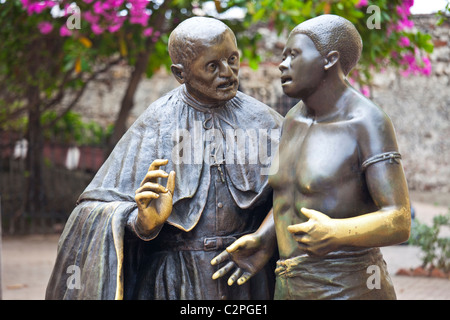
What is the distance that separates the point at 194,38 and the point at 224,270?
0.90 metres

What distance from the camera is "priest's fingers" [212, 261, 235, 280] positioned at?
8.99ft

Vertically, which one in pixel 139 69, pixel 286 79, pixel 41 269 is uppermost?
pixel 139 69

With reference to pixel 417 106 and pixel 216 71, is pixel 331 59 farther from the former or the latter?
pixel 417 106

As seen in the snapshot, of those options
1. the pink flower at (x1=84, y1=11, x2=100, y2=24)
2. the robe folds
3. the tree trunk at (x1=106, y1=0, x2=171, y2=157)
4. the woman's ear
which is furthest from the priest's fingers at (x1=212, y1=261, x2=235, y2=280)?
the tree trunk at (x1=106, y1=0, x2=171, y2=157)

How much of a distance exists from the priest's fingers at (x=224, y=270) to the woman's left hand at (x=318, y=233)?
57 centimetres

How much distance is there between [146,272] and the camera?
9.60 ft

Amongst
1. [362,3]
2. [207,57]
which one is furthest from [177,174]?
[362,3]

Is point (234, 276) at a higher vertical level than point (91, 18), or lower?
lower

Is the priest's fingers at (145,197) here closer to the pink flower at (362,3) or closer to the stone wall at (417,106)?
the pink flower at (362,3)

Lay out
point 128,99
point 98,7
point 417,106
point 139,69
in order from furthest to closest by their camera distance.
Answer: point 417,106 → point 128,99 → point 139,69 → point 98,7

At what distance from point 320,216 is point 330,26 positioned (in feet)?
A: 2.16

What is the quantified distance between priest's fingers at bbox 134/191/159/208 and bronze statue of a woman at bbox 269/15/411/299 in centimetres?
45

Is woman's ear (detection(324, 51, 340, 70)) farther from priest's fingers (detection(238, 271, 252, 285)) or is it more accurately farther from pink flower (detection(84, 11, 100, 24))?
pink flower (detection(84, 11, 100, 24))

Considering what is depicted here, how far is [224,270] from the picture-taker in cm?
274
